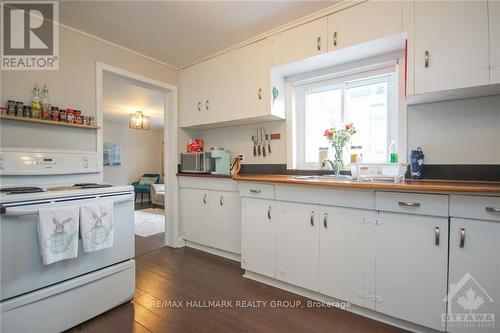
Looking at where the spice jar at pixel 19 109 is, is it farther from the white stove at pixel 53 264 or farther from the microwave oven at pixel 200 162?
the microwave oven at pixel 200 162

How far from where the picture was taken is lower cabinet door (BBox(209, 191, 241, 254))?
8.13ft

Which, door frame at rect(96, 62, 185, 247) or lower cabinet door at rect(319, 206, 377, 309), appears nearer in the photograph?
lower cabinet door at rect(319, 206, 377, 309)

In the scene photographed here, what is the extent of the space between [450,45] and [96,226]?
2.61 m

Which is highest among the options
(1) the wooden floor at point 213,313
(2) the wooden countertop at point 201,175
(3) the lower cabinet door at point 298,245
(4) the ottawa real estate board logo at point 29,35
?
(4) the ottawa real estate board logo at point 29,35

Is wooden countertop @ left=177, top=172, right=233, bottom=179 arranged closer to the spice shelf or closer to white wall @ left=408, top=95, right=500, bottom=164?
the spice shelf

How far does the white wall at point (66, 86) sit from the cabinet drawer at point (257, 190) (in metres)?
1.52

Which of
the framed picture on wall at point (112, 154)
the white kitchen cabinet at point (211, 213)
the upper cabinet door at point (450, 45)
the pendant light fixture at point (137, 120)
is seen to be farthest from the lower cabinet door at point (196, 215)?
the framed picture on wall at point (112, 154)

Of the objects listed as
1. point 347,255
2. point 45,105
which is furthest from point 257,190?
point 45,105

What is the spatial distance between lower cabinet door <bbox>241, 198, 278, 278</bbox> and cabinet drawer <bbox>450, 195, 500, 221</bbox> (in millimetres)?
1154

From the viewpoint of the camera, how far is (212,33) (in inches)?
89.7

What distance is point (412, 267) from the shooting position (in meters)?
1.41

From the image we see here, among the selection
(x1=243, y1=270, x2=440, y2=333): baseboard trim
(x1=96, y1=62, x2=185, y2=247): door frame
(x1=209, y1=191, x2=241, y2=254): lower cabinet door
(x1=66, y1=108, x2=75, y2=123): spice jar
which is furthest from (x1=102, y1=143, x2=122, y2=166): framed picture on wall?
(x1=243, y1=270, x2=440, y2=333): baseboard trim

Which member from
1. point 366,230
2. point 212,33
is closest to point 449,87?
point 366,230

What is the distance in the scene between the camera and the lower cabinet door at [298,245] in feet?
5.76
